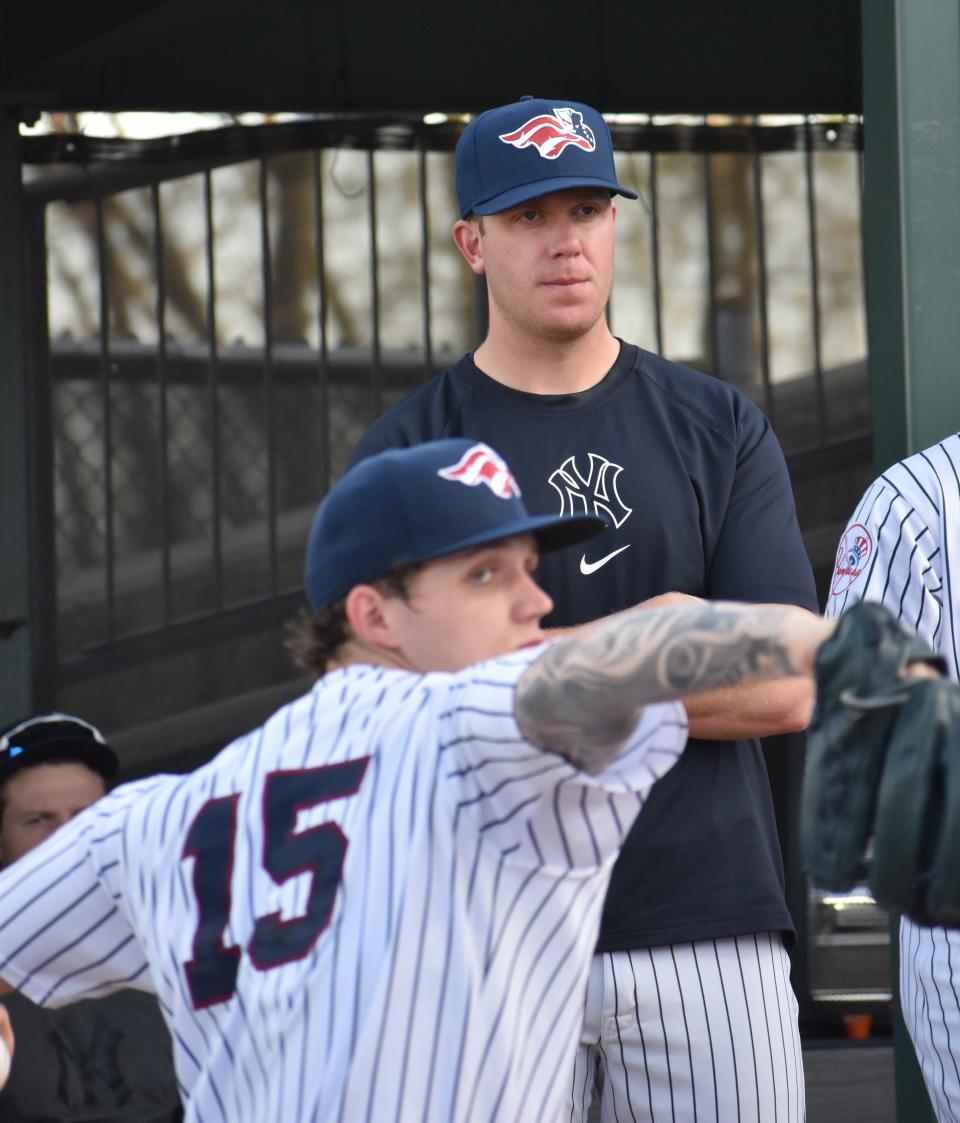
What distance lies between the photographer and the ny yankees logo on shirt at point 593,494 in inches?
97.3

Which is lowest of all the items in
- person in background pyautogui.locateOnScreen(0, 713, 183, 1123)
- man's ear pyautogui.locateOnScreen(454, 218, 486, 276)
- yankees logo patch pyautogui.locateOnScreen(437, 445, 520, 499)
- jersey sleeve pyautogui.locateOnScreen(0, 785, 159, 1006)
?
person in background pyautogui.locateOnScreen(0, 713, 183, 1123)

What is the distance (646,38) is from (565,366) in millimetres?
3244

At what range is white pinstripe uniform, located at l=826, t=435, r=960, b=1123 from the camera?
254 centimetres

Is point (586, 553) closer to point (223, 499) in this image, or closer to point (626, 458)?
point (626, 458)

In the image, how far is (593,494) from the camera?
2.48m

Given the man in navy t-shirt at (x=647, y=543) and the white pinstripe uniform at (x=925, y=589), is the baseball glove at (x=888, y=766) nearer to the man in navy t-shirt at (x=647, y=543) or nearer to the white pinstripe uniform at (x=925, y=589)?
the man in navy t-shirt at (x=647, y=543)

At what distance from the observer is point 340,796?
1.69m

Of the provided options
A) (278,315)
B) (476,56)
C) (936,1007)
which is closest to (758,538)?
(936,1007)

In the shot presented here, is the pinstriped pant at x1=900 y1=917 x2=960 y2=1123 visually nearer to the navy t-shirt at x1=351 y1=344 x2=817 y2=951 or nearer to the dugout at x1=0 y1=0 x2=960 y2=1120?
the navy t-shirt at x1=351 y1=344 x2=817 y2=951

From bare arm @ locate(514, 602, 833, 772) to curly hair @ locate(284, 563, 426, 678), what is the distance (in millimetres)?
239

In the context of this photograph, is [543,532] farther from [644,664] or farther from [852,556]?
[852,556]

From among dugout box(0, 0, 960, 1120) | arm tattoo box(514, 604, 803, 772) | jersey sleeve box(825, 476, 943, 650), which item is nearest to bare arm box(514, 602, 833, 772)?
arm tattoo box(514, 604, 803, 772)

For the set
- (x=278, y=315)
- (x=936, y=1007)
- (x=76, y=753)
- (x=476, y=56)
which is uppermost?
(x=476, y=56)

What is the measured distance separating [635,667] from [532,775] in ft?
0.44
